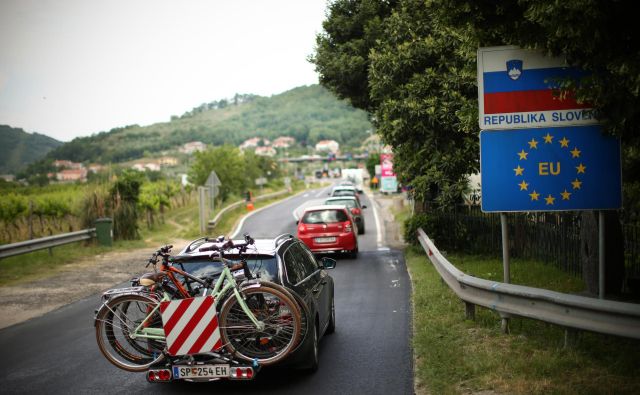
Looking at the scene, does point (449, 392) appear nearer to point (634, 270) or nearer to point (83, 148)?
point (634, 270)

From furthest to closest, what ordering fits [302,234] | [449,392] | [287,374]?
1. [302,234]
2. [287,374]
3. [449,392]

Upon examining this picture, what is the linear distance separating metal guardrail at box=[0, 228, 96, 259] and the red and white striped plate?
511 inches

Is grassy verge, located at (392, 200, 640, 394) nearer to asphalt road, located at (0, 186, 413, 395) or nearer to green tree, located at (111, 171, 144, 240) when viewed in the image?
asphalt road, located at (0, 186, 413, 395)

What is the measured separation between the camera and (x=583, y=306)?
6312 millimetres

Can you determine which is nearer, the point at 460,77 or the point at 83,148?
the point at 460,77

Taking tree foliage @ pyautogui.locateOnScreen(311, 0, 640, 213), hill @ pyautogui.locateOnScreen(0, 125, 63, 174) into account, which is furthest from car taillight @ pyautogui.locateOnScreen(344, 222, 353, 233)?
hill @ pyautogui.locateOnScreen(0, 125, 63, 174)

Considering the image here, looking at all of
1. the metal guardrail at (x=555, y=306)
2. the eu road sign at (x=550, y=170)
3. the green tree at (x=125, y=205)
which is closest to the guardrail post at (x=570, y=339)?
the metal guardrail at (x=555, y=306)

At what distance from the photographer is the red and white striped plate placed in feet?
20.5

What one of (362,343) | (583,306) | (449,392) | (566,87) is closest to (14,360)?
(362,343)

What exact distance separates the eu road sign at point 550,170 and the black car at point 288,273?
2.34 metres

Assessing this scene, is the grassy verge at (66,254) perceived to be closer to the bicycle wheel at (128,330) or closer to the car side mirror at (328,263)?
the car side mirror at (328,263)

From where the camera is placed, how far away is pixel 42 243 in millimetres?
19688

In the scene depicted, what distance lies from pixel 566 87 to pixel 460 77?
891 centimetres

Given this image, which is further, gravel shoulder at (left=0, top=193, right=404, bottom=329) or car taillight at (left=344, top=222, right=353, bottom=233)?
car taillight at (left=344, top=222, right=353, bottom=233)
